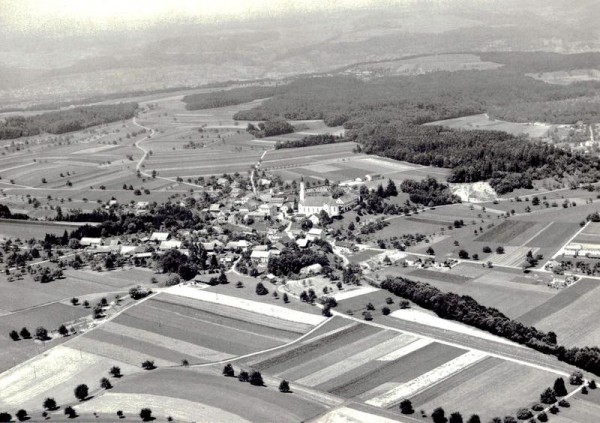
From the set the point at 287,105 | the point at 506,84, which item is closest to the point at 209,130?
the point at 287,105

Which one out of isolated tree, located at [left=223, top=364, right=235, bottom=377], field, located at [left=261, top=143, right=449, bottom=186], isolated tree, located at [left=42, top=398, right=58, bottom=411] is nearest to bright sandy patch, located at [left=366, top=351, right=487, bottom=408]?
isolated tree, located at [left=223, top=364, right=235, bottom=377]

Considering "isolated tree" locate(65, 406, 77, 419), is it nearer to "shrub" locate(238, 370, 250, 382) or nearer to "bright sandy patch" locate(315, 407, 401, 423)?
"shrub" locate(238, 370, 250, 382)

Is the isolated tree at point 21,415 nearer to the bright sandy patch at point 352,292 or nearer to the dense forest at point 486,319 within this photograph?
the bright sandy patch at point 352,292

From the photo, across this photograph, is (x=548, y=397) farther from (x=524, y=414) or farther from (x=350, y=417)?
(x=350, y=417)

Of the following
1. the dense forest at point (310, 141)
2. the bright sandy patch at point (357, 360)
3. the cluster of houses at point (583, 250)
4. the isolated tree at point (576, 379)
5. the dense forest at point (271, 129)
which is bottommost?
the cluster of houses at point (583, 250)

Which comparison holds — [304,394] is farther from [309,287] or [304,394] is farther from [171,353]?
[309,287]

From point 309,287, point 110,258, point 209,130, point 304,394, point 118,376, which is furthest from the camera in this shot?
point 209,130

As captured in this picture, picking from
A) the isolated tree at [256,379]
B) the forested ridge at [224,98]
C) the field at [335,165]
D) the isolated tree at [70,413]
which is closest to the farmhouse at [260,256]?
the isolated tree at [256,379]
